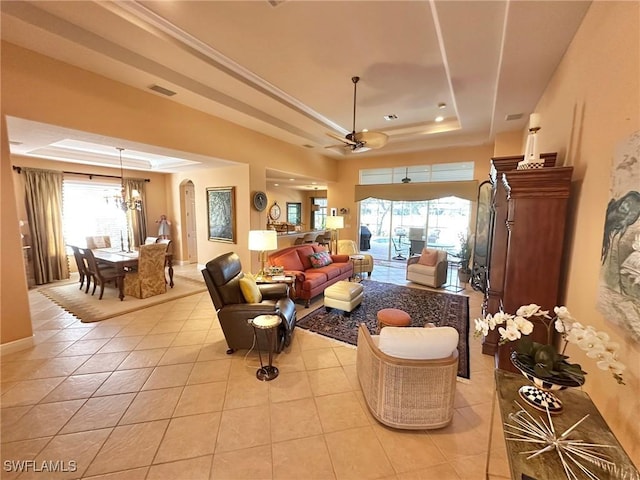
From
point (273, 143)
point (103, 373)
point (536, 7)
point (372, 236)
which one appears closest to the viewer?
point (536, 7)

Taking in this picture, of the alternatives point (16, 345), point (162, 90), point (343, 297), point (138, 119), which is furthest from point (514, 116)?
point (16, 345)

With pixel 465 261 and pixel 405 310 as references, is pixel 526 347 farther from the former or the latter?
pixel 465 261

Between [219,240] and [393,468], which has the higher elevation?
[219,240]

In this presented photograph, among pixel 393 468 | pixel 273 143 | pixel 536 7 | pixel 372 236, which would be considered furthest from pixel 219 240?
pixel 536 7

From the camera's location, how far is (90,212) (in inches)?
257

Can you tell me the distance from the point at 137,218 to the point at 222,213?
126 inches

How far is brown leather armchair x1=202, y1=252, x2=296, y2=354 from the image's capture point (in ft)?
9.33

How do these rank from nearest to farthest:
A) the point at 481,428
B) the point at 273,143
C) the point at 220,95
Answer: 1. the point at 481,428
2. the point at 220,95
3. the point at 273,143

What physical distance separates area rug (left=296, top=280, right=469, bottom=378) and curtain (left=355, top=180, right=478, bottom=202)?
2.70 metres

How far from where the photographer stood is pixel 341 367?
2.80 metres

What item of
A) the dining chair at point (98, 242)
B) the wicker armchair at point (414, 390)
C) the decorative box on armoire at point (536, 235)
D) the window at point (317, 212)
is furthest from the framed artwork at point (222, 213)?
the window at point (317, 212)

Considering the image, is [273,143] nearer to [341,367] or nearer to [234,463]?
[341,367]

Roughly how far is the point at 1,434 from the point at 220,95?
422 centimetres

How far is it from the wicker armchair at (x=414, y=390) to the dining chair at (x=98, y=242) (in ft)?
23.2
